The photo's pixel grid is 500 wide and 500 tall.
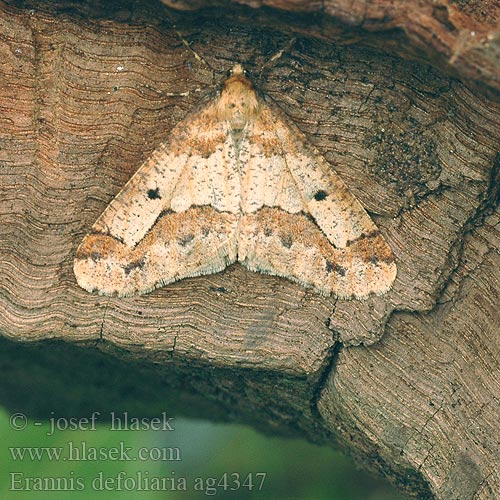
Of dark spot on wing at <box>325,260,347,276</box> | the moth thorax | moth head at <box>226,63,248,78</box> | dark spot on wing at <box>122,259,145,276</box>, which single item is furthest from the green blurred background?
moth head at <box>226,63,248,78</box>

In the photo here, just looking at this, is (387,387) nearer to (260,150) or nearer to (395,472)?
(395,472)

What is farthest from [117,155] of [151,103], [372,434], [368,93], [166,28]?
[372,434]

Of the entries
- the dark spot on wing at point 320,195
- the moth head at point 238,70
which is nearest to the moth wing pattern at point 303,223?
the dark spot on wing at point 320,195

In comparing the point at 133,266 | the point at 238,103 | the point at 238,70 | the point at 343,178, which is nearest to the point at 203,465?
the point at 133,266

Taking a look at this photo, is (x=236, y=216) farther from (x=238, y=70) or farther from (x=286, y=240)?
(x=238, y=70)

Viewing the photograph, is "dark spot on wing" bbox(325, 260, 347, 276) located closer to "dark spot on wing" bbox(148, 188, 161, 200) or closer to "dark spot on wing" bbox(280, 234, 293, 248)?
"dark spot on wing" bbox(280, 234, 293, 248)
